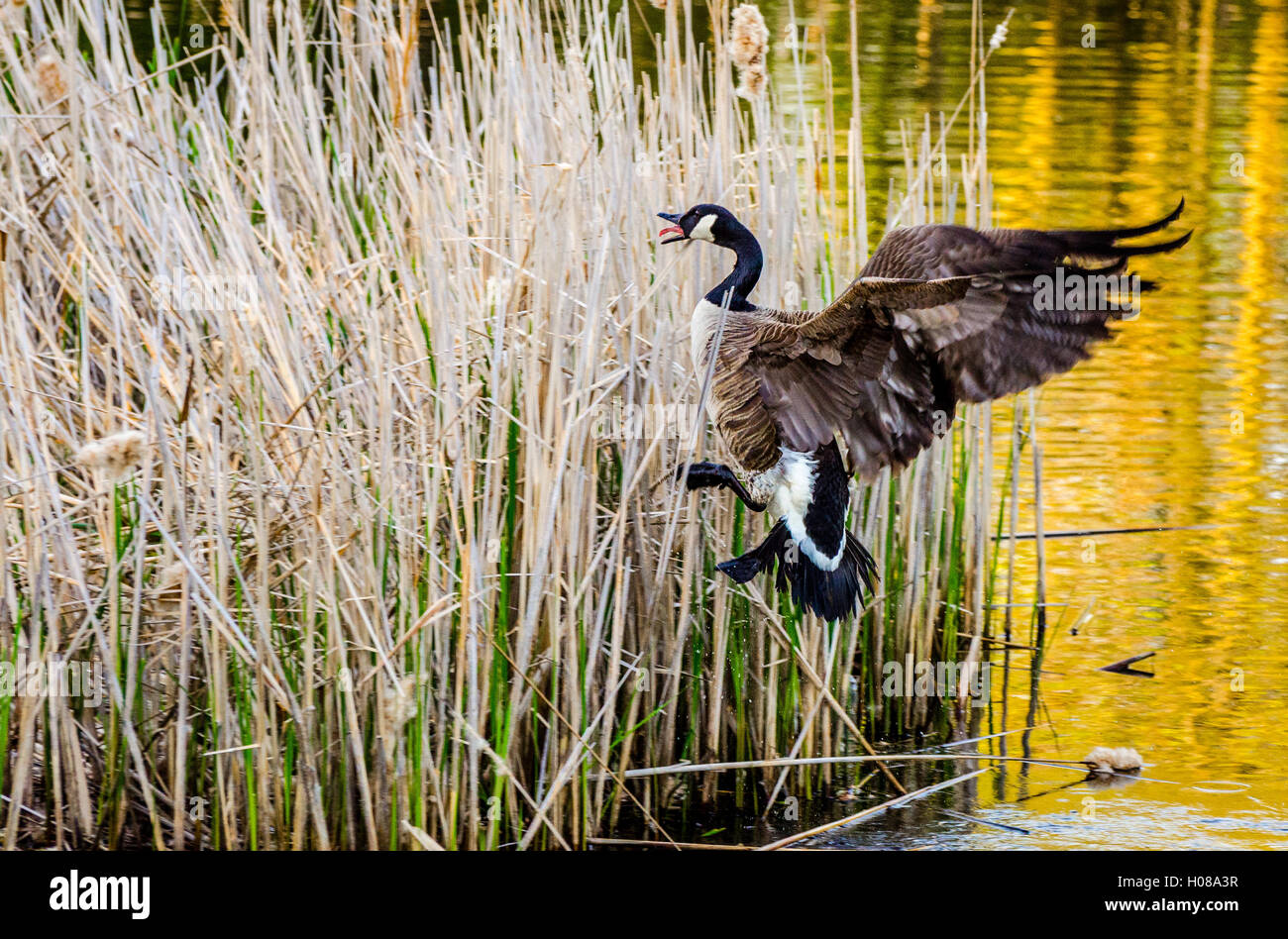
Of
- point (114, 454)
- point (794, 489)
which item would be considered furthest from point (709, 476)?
point (114, 454)

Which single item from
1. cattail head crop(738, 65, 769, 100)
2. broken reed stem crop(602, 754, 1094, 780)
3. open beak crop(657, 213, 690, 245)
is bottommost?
broken reed stem crop(602, 754, 1094, 780)

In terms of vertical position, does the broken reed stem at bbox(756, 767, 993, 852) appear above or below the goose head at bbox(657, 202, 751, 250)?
below

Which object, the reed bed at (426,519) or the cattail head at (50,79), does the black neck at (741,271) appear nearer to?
the reed bed at (426,519)

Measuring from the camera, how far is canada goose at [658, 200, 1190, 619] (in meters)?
2.92

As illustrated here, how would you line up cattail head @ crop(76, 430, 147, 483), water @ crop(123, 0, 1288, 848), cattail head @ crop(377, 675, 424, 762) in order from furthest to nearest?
1. water @ crop(123, 0, 1288, 848)
2. cattail head @ crop(377, 675, 424, 762)
3. cattail head @ crop(76, 430, 147, 483)

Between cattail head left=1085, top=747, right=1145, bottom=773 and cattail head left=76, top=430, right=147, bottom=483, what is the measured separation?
91.9 inches

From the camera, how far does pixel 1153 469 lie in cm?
532

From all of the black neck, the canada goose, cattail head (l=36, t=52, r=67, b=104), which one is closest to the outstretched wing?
the canada goose

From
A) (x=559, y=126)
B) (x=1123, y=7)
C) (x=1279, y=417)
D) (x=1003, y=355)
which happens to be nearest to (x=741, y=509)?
(x=1003, y=355)

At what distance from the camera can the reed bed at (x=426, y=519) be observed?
2.98 metres

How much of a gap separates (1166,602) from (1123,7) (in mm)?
11750

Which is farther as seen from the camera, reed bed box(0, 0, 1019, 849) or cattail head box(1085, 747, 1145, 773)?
cattail head box(1085, 747, 1145, 773)

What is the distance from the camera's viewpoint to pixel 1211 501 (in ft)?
16.8

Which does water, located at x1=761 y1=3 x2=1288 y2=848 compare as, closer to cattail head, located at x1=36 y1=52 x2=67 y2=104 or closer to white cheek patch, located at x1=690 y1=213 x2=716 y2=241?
white cheek patch, located at x1=690 y1=213 x2=716 y2=241
